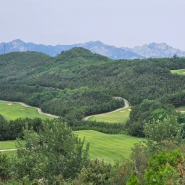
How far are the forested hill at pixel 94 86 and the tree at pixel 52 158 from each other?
3534 centimetres

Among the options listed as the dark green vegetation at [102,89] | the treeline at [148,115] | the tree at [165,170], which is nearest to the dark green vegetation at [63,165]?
the tree at [165,170]

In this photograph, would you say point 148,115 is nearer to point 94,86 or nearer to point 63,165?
point 63,165

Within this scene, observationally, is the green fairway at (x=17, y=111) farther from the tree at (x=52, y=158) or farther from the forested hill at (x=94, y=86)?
the tree at (x=52, y=158)

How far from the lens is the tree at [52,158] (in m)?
13.3

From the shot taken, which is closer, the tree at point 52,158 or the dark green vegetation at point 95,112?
the dark green vegetation at point 95,112

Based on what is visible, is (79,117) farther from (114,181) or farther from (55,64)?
(55,64)

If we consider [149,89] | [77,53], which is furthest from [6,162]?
[77,53]

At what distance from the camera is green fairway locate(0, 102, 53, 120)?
66.3 metres

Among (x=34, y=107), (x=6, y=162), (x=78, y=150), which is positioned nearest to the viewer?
(x=78, y=150)

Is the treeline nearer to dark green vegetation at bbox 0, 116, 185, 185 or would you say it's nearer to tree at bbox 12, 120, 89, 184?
dark green vegetation at bbox 0, 116, 185, 185

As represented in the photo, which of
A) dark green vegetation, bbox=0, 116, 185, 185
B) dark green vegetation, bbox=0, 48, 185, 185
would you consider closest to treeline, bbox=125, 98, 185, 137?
dark green vegetation, bbox=0, 48, 185, 185

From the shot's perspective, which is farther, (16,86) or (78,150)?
(16,86)

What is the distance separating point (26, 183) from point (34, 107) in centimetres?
6916

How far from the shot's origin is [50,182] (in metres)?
12.7
